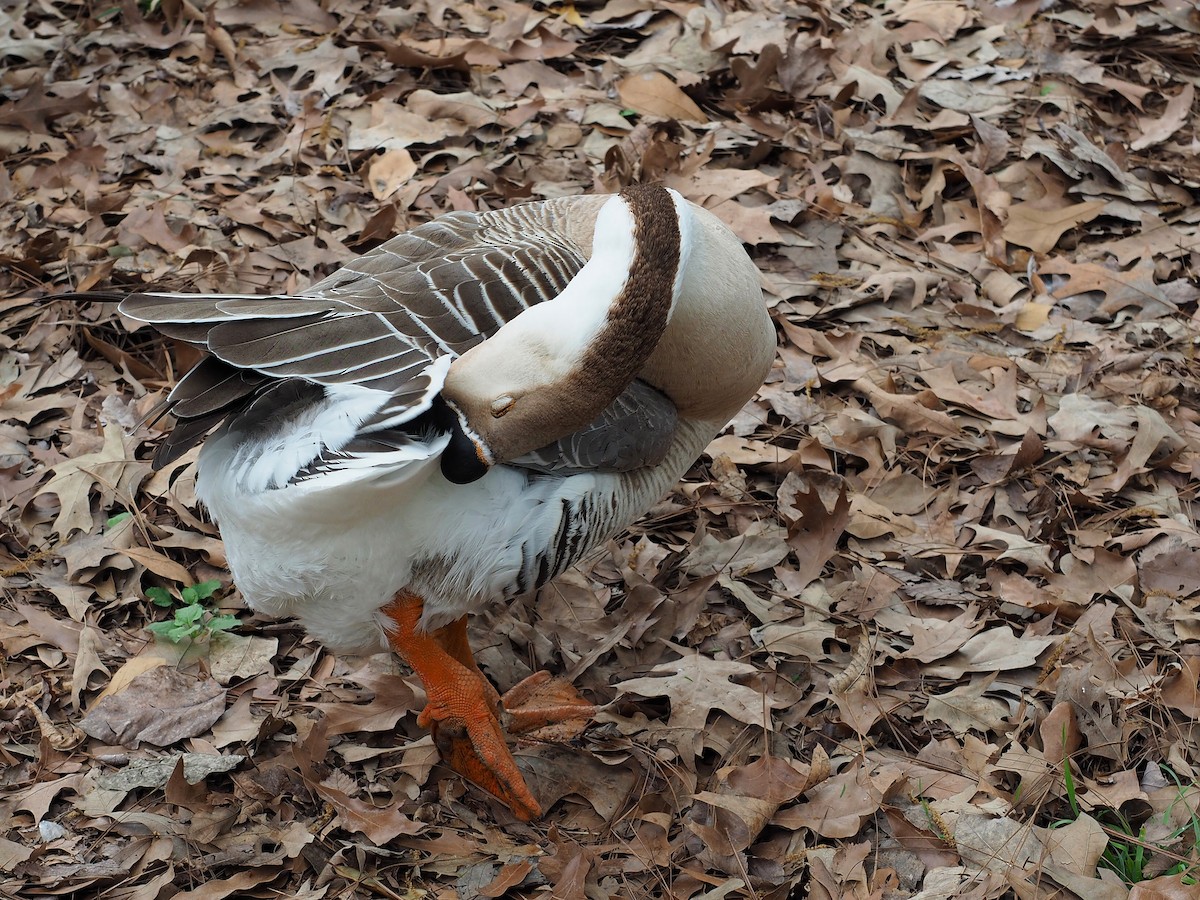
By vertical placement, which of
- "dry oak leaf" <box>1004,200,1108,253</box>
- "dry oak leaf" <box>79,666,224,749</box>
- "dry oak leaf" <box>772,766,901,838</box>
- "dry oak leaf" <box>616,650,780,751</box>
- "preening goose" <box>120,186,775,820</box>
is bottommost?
"dry oak leaf" <box>79,666,224,749</box>

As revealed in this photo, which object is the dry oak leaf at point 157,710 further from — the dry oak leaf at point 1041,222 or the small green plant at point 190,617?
the dry oak leaf at point 1041,222

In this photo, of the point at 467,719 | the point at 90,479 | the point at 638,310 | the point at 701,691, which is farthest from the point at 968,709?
the point at 90,479

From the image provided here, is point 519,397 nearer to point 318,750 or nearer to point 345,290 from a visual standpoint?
point 345,290

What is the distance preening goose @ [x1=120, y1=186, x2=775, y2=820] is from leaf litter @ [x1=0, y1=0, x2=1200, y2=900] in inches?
19.7

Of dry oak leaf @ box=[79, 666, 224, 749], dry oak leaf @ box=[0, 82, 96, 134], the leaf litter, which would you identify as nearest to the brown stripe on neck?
the leaf litter

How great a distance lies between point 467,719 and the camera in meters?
3.80

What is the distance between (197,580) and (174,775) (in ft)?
3.76

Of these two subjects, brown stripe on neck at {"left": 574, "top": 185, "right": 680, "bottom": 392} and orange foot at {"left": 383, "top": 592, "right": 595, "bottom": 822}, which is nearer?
brown stripe on neck at {"left": 574, "top": 185, "right": 680, "bottom": 392}

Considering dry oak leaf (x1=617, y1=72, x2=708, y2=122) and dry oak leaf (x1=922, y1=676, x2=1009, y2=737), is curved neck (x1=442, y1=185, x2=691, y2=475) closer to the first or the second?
dry oak leaf (x1=922, y1=676, x2=1009, y2=737)

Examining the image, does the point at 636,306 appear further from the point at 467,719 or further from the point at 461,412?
the point at 467,719

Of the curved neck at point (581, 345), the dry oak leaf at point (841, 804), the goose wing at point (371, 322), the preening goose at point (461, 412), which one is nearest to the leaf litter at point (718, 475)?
the dry oak leaf at point (841, 804)

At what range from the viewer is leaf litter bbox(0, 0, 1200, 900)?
12.0 ft

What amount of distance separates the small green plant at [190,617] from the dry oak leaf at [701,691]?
1655 millimetres

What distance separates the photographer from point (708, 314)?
12.2ft
